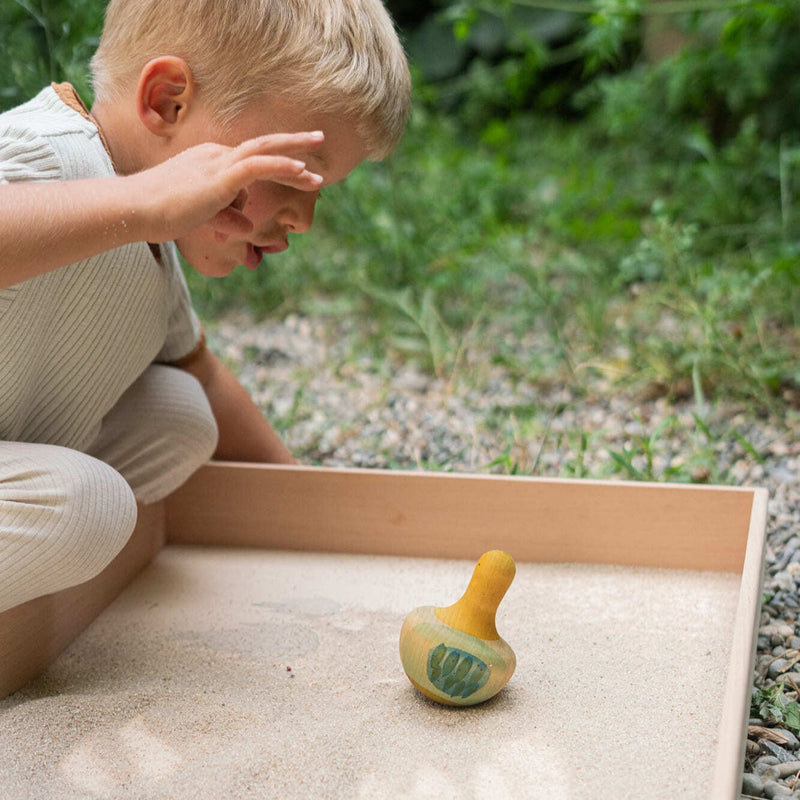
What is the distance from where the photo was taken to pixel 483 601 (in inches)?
38.9

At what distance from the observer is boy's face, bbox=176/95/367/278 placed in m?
1.04

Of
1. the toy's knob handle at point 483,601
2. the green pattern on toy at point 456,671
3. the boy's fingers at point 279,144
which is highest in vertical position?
the boy's fingers at point 279,144

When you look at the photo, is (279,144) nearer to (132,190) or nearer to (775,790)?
(132,190)

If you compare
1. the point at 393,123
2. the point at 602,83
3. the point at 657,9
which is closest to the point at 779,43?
the point at 602,83

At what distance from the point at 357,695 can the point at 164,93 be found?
2.12ft

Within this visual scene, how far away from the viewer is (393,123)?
1115mm

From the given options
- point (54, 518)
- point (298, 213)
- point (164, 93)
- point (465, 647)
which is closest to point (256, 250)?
point (298, 213)

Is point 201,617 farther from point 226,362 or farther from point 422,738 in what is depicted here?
point 226,362

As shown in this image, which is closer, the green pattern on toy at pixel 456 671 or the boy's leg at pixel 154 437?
the green pattern on toy at pixel 456 671

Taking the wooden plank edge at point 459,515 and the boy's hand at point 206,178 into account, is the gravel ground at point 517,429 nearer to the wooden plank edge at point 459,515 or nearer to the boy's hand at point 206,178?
the wooden plank edge at point 459,515

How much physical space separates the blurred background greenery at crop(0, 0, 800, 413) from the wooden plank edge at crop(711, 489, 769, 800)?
1.86ft

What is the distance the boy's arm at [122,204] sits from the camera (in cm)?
87

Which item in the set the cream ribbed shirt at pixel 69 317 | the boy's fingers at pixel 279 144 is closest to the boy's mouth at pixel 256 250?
the cream ribbed shirt at pixel 69 317

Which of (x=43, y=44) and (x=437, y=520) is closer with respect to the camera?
(x=437, y=520)
